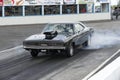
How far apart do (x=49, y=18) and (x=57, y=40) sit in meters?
28.0

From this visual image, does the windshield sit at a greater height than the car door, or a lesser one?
greater

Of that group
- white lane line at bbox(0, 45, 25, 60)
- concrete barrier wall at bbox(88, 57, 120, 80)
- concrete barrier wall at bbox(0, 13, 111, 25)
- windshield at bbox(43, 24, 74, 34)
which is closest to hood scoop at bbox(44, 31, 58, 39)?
windshield at bbox(43, 24, 74, 34)

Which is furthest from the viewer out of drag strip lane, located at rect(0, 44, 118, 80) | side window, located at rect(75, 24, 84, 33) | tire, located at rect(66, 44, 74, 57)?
side window, located at rect(75, 24, 84, 33)

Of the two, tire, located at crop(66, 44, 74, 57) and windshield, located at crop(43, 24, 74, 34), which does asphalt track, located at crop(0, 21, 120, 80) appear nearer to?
tire, located at crop(66, 44, 74, 57)

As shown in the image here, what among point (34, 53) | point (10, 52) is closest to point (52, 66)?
point (34, 53)

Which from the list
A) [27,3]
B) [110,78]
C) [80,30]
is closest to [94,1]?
[27,3]

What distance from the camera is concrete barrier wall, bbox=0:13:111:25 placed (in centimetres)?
3928

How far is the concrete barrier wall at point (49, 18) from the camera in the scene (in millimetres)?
39281

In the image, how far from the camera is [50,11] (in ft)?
140

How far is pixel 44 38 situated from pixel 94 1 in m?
32.4

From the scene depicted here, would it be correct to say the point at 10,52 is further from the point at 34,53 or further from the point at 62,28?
the point at 62,28

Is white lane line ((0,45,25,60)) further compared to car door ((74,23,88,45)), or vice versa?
car door ((74,23,88,45))

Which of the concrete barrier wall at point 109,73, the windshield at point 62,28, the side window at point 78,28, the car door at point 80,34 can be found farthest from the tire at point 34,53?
the concrete barrier wall at point 109,73

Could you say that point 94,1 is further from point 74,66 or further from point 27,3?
point 74,66
